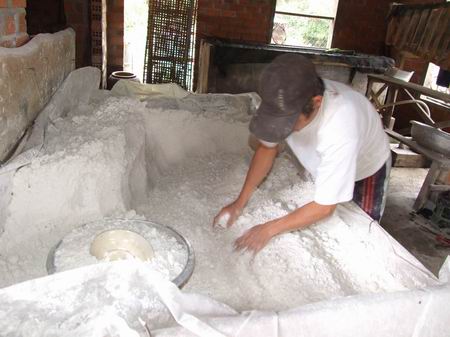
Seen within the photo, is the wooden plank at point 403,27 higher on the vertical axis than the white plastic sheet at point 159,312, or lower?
higher

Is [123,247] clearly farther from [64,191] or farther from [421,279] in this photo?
[421,279]

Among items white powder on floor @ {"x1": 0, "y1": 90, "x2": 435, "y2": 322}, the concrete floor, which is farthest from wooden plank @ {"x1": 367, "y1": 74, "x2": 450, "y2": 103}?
white powder on floor @ {"x1": 0, "y1": 90, "x2": 435, "y2": 322}

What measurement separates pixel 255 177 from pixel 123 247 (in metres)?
0.69

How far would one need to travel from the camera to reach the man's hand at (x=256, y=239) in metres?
1.34

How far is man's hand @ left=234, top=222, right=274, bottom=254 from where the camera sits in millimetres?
1337

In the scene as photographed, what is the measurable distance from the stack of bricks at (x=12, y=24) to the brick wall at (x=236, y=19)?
164 inches

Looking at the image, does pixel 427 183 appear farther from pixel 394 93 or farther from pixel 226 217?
pixel 226 217

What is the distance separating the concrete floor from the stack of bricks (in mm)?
3170

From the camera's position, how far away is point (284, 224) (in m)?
1.33

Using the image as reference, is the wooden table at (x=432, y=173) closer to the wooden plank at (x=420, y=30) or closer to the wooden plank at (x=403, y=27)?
the wooden plank at (x=420, y=30)

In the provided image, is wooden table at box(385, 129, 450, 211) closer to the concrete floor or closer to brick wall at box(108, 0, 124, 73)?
the concrete floor

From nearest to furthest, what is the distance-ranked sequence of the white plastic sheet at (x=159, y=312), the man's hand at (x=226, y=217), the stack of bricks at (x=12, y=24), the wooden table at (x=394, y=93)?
the white plastic sheet at (x=159, y=312) → the stack of bricks at (x=12, y=24) → the man's hand at (x=226, y=217) → the wooden table at (x=394, y=93)

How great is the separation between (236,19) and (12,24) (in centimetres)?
454

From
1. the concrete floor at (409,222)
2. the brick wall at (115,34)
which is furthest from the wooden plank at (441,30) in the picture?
the brick wall at (115,34)
